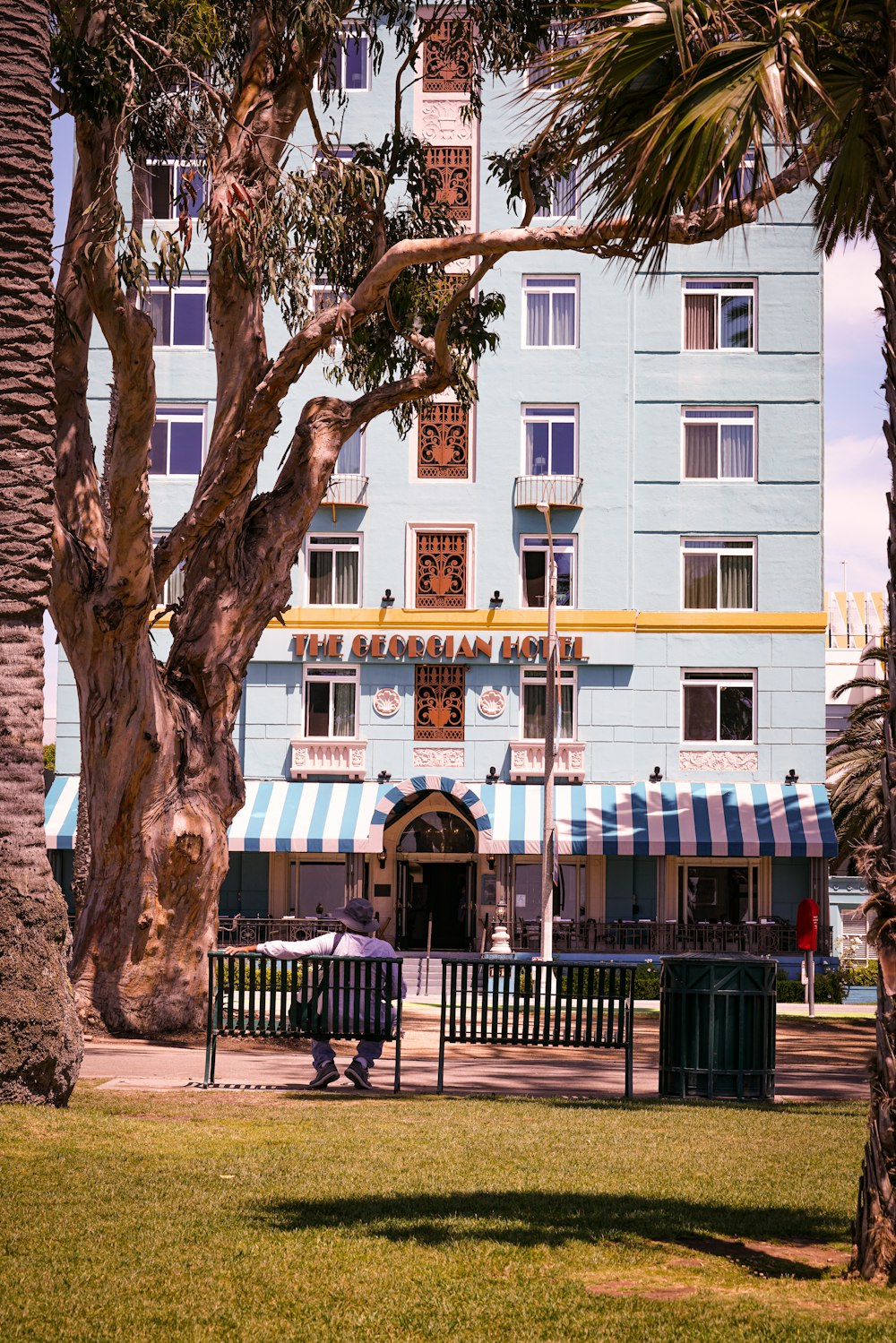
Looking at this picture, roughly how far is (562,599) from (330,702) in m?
5.73

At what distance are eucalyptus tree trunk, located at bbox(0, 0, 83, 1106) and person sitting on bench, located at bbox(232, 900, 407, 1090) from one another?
2.19 metres

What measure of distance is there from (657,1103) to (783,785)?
24.4m

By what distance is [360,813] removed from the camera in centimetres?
3544

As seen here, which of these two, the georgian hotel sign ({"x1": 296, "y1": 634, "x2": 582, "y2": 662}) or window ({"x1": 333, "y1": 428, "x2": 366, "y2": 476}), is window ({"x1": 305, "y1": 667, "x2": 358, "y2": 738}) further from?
window ({"x1": 333, "y1": 428, "x2": 366, "y2": 476})

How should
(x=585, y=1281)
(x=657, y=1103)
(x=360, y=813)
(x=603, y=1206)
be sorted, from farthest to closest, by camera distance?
(x=360, y=813) < (x=657, y=1103) < (x=603, y=1206) < (x=585, y=1281)

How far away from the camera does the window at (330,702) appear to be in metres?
36.7

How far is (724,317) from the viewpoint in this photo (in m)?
37.3

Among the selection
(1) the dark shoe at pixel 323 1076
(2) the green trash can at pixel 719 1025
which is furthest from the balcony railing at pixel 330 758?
(2) the green trash can at pixel 719 1025

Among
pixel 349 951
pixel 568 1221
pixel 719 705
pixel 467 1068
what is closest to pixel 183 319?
pixel 719 705

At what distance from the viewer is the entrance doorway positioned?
37.4 meters

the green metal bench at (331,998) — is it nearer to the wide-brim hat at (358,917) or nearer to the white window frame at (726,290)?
the wide-brim hat at (358,917)

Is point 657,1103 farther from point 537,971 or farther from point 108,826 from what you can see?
point 108,826

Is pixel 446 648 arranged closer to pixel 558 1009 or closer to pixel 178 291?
pixel 178 291

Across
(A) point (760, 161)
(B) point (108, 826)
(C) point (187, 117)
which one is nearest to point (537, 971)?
(B) point (108, 826)
